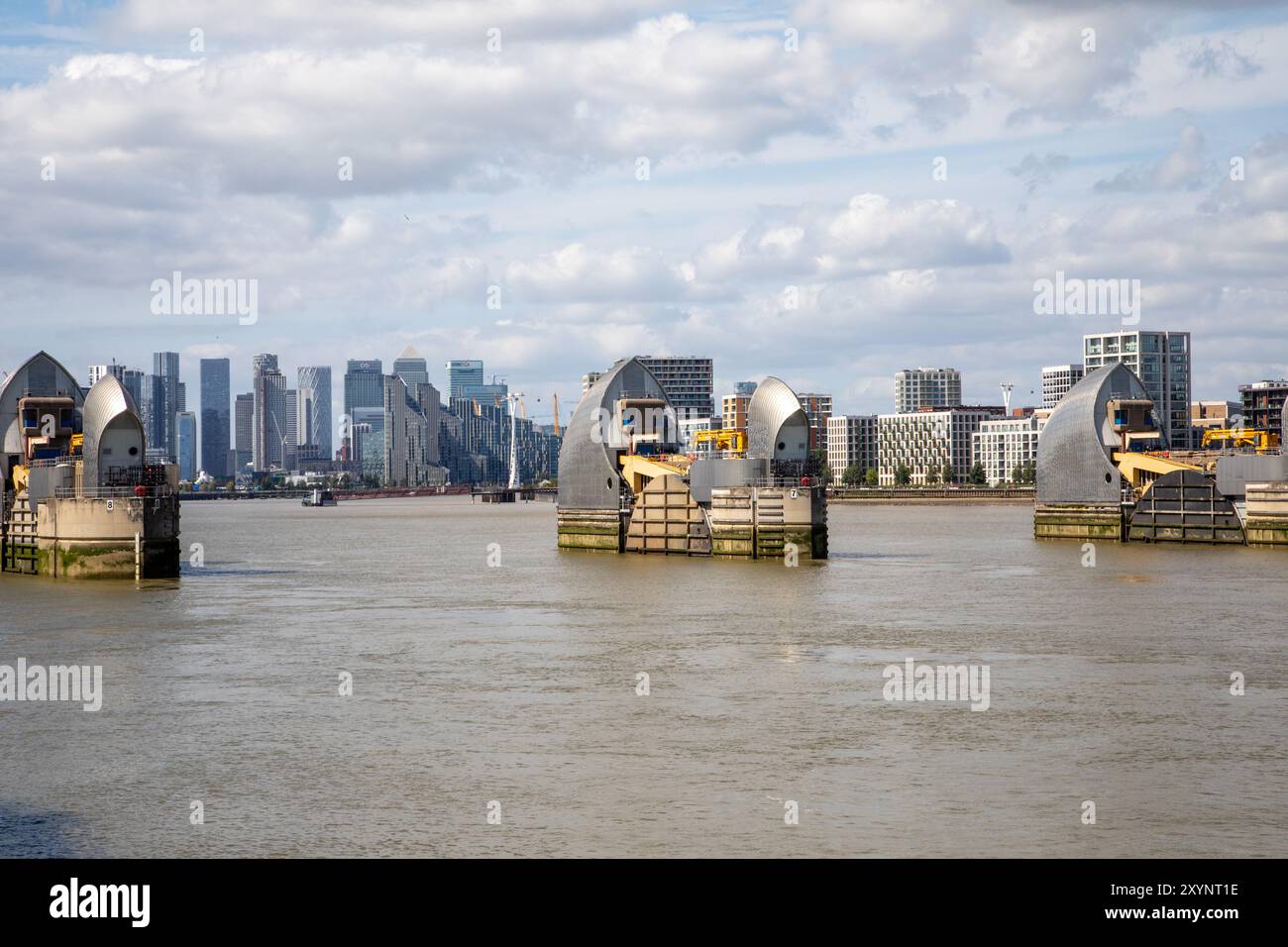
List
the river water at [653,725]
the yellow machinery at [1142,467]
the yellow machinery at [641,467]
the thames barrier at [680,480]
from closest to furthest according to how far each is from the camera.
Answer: the river water at [653,725]
the thames barrier at [680,480]
the yellow machinery at [641,467]
the yellow machinery at [1142,467]

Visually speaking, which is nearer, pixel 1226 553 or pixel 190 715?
pixel 190 715

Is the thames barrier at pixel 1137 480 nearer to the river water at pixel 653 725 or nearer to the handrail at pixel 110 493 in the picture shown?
the river water at pixel 653 725

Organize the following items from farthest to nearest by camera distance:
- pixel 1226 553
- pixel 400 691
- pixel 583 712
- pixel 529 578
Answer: pixel 1226 553 < pixel 529 578 < pixel 400 691 < pixel 583 712

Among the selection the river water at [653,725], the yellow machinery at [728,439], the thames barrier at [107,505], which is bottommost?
the river water at [653,725]

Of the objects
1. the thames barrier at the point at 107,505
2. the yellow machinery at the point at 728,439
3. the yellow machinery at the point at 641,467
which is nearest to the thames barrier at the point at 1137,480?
the yellow machinery at the point at 728,439
